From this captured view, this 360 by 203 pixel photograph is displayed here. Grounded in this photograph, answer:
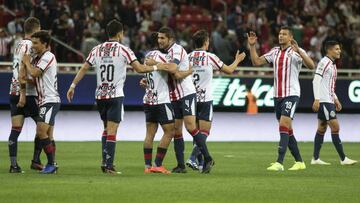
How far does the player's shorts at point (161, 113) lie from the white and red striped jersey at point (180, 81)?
418 millimetres

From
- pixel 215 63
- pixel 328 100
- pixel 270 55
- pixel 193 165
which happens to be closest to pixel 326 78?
pixel 328 100

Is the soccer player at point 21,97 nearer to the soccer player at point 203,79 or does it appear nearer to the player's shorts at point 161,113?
the player's shorts at point 161,113

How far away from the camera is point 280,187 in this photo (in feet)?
47.3

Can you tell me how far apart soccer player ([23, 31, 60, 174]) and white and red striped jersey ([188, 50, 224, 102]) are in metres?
2.75

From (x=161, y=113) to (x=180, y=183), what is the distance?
2156mm

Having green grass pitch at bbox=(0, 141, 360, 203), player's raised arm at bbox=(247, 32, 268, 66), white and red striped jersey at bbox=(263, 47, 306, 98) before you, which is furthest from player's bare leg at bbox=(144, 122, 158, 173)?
white and red striped jersey at bbox=(263, 47, 306, 98)

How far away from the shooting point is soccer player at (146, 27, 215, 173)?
16812 millimetres

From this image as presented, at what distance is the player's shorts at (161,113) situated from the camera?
16750 mm

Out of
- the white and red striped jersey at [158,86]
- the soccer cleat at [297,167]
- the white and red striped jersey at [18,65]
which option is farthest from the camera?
the soccer cleat at [297,167]

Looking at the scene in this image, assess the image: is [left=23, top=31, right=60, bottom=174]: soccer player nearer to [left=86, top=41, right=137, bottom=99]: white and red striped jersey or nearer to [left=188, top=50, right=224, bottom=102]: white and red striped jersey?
[left=86, top=41, right=137, bottom=99]: white and red striped jersey

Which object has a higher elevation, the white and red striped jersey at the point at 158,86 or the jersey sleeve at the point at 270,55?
the jersey sleeve at the point at 270,55

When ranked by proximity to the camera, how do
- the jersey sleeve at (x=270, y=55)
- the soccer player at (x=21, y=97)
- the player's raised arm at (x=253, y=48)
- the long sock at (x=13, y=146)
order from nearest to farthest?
the soccer player at (x=21, y=97) < the long sock at (x=13, y=146) < the player's raised arm at (x=253, y=48) < the jersey sleeve at (x=270, y=55)

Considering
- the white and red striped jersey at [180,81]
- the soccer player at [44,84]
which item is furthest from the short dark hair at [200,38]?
the soccer player at [44,84]

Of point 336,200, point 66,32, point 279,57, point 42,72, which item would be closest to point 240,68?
point 66,32
